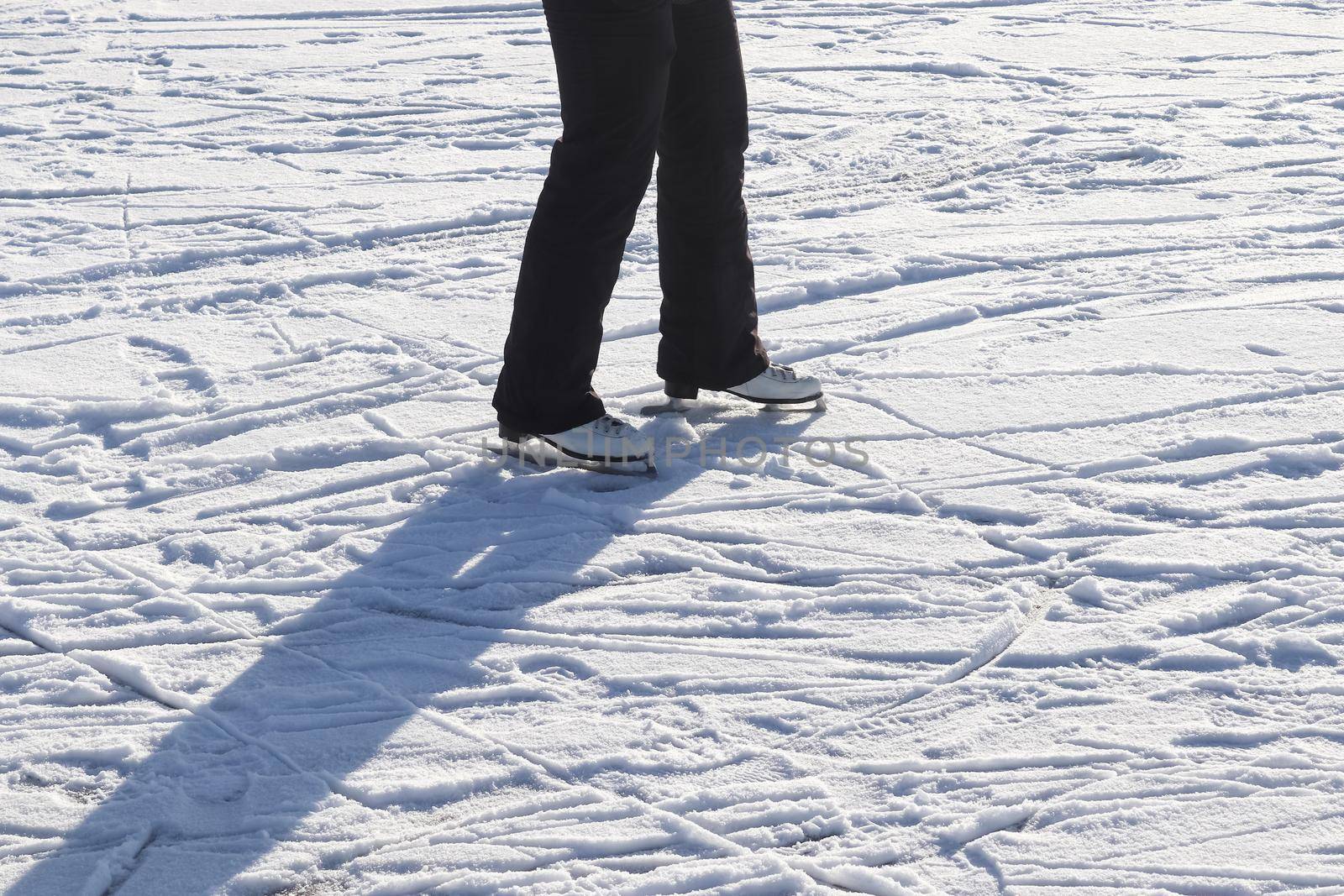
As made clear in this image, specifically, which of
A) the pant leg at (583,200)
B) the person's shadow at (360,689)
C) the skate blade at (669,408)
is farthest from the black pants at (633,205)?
the person's shadow at (360,689)

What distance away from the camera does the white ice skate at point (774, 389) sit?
3.15 m

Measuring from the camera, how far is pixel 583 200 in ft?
8.81

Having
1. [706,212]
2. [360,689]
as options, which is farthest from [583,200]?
[360,689]

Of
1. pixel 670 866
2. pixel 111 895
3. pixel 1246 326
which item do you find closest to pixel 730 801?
pixel 670 866

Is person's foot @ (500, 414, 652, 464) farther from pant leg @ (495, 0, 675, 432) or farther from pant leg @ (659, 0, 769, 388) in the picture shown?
pant leg @ (659, 0, 769, 388)

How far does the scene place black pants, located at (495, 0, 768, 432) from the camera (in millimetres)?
2592

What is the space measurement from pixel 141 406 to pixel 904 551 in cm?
176

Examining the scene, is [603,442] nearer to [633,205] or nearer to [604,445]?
[604,445]

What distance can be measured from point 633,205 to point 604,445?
478 mm

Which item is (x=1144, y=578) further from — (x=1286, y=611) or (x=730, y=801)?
(x=730, y=801)

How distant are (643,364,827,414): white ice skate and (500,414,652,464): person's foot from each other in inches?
9.7

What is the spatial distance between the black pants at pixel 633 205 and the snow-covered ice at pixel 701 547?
0.67 ft

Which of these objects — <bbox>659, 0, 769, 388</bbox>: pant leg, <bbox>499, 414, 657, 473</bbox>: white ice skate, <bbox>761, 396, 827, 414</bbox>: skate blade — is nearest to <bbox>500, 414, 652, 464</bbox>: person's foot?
<bbox>499, 414, 657, 473</bbox>: white ice skate

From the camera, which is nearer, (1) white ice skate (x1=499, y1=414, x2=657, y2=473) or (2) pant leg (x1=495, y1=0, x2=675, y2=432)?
(2) pant leg (x1=495, y1=0, x2=675, y2=432)
